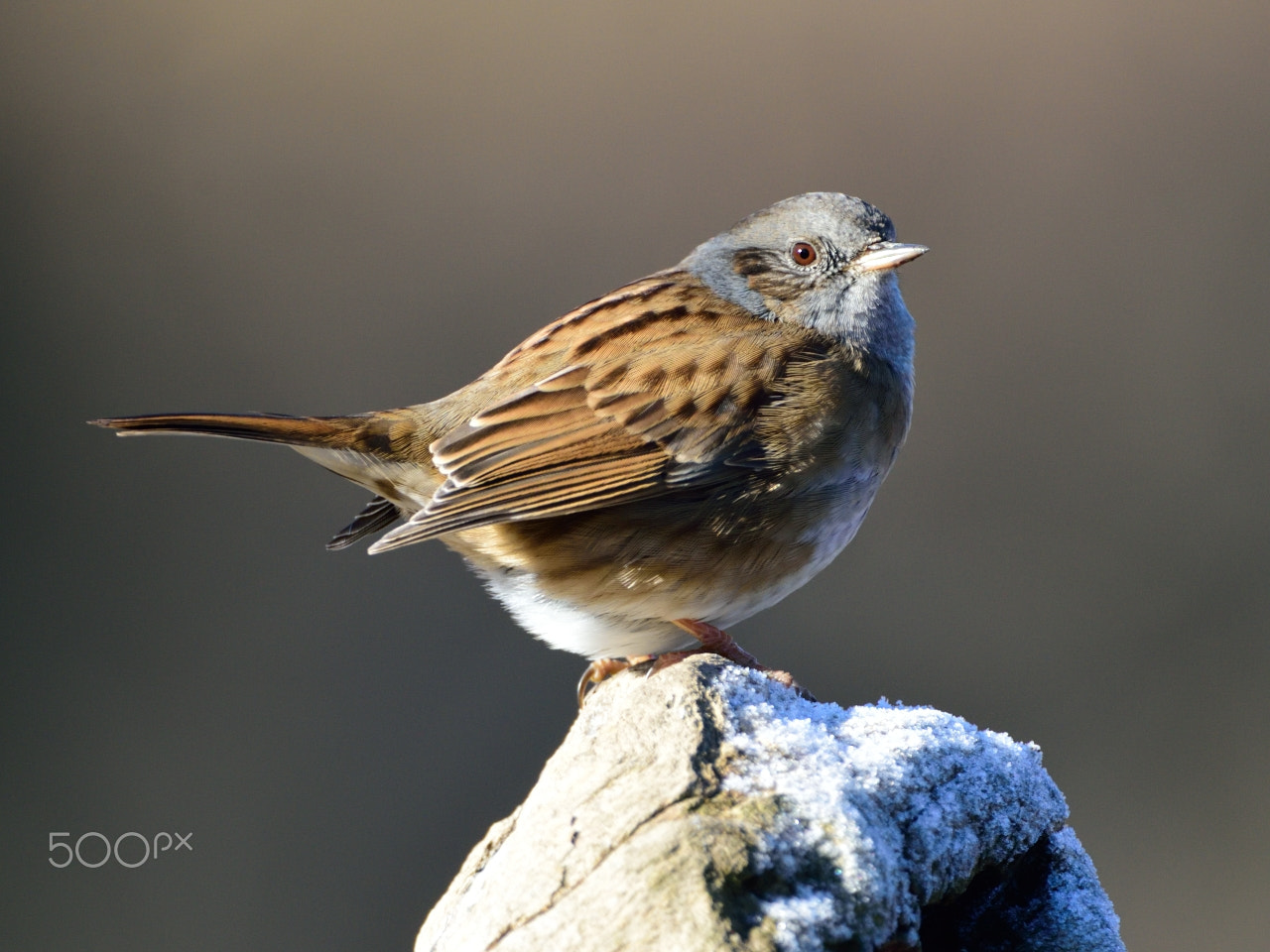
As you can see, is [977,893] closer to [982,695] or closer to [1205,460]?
[982,695]

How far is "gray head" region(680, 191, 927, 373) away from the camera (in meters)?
Answer: 3.30

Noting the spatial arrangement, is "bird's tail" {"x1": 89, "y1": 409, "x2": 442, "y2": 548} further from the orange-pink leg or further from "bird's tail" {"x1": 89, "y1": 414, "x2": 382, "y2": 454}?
the orange-pink leg

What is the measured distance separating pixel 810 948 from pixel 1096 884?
0.78 m

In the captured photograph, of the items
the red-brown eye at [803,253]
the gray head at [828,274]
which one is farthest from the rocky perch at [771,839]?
the red-brown eye at [803,253]

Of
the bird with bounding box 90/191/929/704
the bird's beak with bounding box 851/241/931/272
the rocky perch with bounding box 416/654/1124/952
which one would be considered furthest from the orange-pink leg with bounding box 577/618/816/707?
the bird's beak with bounding box 851/241/931/272

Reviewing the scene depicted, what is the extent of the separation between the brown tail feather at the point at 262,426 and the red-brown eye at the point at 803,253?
1180 mm

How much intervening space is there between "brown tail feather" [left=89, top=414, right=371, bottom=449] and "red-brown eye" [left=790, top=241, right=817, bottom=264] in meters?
1.18

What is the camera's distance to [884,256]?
10.7 ft

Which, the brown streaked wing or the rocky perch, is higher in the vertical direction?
the brown streaked wing

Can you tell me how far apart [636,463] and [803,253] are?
845 millimetres

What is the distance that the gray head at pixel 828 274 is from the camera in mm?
3301

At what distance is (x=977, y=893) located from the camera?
2.10 metres

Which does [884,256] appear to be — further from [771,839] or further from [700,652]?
[771,839]

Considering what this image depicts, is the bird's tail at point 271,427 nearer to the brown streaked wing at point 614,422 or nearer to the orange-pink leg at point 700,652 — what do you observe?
the brown streaked wing at point 614,422
